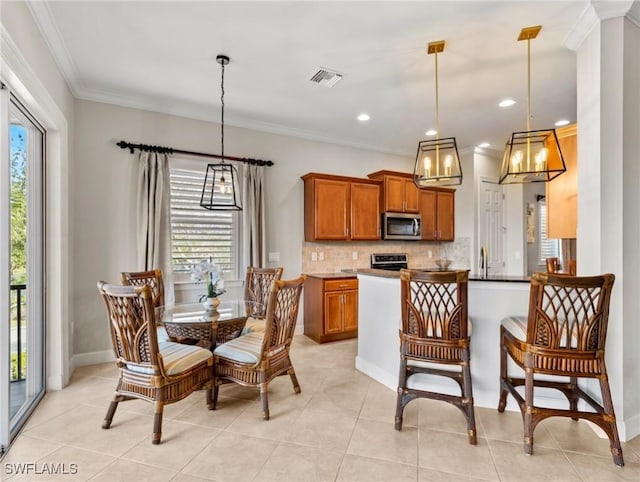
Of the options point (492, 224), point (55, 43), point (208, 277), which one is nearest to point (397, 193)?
point (492, 224)

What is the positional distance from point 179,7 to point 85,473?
3050 mm

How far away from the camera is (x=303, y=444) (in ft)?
7.19

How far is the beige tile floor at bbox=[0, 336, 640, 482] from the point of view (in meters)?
1.91

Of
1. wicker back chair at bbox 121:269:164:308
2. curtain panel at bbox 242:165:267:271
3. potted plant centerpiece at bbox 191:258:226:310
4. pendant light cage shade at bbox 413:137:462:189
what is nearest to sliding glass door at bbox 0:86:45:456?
wicker back chair at bbox 121:269:164:308

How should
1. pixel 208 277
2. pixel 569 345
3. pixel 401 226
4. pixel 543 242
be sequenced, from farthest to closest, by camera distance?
pixel 543 242 → pixel 401 226 → pixel 208 277 → pixel 569 345

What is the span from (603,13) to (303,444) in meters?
3.58

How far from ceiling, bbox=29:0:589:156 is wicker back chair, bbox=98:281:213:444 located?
2.03 meters

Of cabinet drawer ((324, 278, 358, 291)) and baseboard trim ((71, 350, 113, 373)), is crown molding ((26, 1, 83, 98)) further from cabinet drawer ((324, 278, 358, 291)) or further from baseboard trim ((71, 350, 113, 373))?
cabinet drawer ((324, 278, 358, 291))

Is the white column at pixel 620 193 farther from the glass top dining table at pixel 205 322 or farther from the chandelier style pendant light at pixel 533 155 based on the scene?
the glass top dining table at pixel 205 322

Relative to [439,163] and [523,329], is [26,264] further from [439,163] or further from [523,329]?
[523,329]

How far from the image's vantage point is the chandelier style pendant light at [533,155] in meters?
2.63

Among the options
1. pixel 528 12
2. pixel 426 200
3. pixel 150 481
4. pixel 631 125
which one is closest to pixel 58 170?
pixel 150 481

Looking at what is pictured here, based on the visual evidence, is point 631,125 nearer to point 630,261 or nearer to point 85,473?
point 630,261

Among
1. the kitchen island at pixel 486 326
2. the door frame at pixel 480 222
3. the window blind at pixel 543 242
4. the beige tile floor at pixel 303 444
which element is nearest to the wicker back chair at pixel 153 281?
the beige tile floor at pixel 303 444
